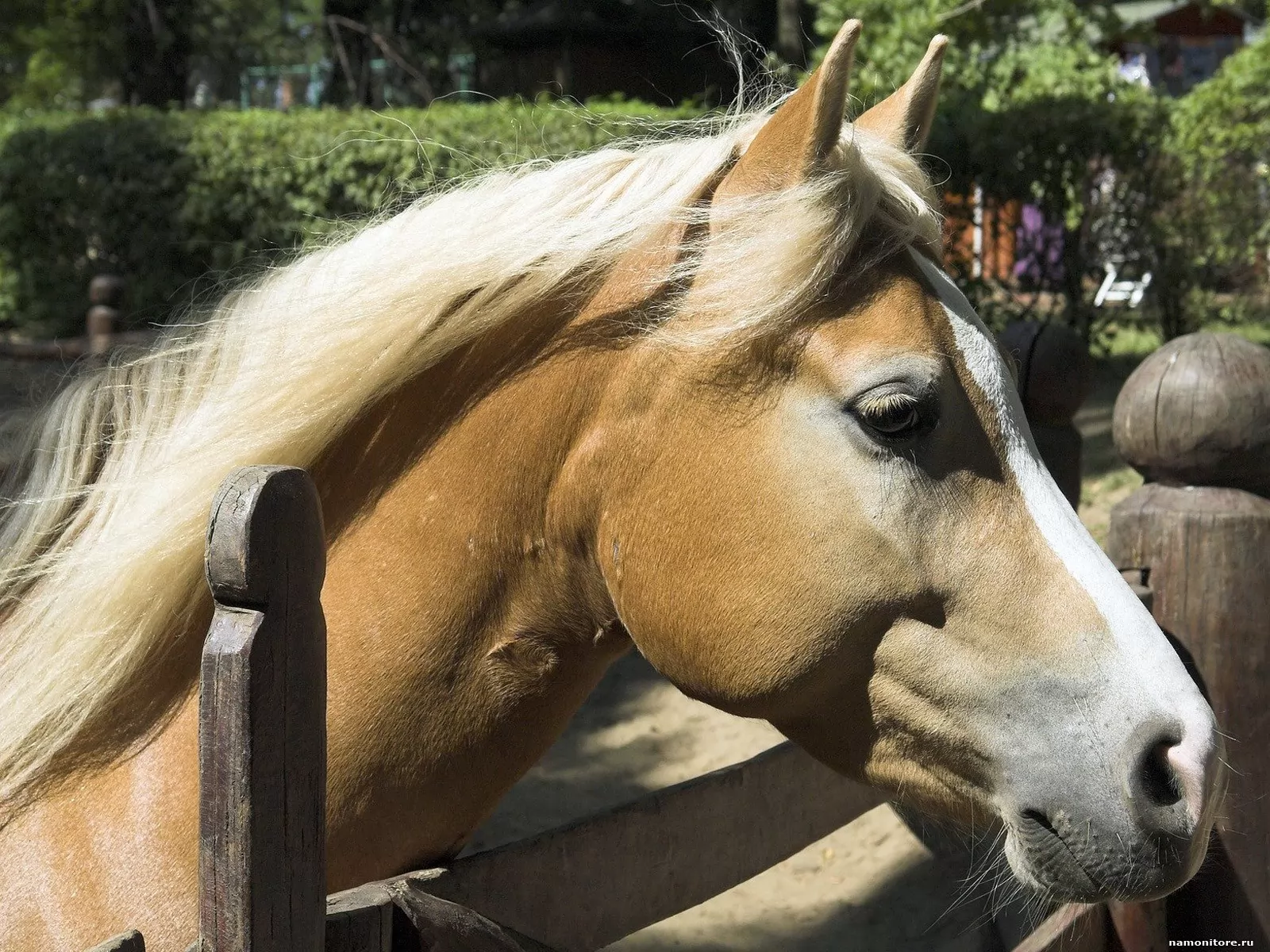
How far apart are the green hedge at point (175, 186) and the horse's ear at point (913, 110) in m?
6.08

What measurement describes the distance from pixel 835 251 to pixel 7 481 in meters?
1.12

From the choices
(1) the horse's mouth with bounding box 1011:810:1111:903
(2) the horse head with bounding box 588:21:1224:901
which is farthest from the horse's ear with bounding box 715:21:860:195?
(1) the horse's mouth with bounding box 1011:810:1111:903

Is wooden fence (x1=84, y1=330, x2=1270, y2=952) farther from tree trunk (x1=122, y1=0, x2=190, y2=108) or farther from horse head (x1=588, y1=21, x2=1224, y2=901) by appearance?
tree trunk (x1=122, y1=0, x2=190, y2=108)

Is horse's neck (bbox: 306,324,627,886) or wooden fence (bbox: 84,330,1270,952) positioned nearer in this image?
wooden fence (bbox: 84,330,1270,952)

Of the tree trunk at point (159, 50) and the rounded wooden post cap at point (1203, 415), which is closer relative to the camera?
the rounded wooden post cap at point (1203, 415)

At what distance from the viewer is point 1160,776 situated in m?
1.26

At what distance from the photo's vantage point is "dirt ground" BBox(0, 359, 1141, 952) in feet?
10.9

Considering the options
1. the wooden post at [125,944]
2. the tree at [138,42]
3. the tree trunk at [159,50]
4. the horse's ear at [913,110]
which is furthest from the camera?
the tree at [138,42]

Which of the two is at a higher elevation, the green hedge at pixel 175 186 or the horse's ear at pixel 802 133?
the horse's ear at pixel 802 133

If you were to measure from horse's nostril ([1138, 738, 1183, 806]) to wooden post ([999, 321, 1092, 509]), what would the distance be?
4.23ft

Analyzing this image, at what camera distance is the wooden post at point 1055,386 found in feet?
8.30

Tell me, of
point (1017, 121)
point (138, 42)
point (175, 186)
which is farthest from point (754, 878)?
point (138, 42)

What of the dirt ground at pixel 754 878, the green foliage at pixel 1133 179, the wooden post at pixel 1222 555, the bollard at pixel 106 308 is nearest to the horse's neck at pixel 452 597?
the dirt ground at pixel 754 878

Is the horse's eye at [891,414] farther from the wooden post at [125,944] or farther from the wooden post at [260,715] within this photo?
the wooden post at [125,944]
